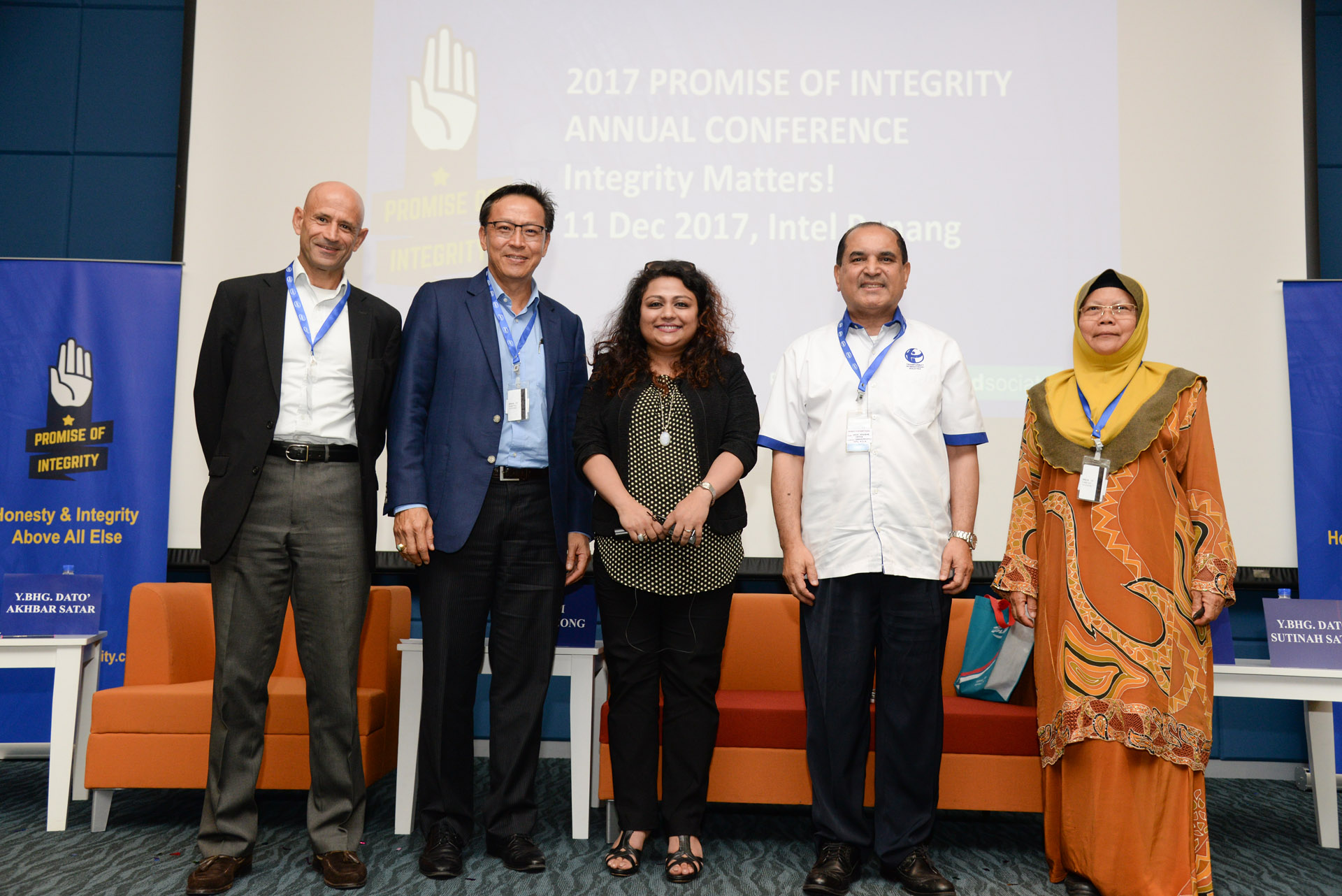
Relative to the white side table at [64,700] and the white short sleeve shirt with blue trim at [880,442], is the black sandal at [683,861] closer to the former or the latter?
the white short sleeve shirt with blue trim at [880,442]

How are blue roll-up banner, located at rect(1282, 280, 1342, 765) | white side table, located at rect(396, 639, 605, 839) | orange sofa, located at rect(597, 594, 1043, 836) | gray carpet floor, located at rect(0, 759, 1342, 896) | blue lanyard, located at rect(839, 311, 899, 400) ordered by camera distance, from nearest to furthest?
gray carpet floor, located at rect(0, 759, 1342, 896) < blue lanyard, located at rect(839, 311, 899, 400) < orange sofa, located at rect(597, 594, 1043, 836) < white side table, located at rect(396, 639, 605, 839) < blue roll-up banner, located at rect(1282, 280, 1342, 765)

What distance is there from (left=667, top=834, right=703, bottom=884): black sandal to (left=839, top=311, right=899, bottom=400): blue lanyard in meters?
1.20

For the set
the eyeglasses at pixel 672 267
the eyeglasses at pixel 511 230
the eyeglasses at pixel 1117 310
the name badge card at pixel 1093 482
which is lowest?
the name badge card at pixel 1093 482

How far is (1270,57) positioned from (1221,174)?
530 millimetres

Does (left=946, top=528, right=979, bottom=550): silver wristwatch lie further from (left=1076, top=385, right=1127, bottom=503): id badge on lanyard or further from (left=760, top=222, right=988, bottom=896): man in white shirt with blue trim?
(left=1076, top=385, right=1127, bottom=503): id badge on lanyard

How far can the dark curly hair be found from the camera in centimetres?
225

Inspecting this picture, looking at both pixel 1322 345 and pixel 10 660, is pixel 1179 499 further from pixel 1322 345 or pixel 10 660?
pixel 10 660

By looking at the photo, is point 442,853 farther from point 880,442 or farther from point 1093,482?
point 1093,482

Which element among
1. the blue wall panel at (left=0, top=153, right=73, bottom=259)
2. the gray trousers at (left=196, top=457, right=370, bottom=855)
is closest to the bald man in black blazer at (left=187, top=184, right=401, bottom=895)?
the gray trousers at (left=196, top=457, right=370, bottom=855)

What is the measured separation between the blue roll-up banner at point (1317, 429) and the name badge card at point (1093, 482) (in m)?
1.82

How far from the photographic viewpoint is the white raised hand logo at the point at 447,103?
11.6ft

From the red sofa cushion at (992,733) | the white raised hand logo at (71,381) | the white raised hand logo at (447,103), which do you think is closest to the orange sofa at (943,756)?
the red sofa cushion at (992,733)

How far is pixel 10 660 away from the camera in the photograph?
2629 millimetres

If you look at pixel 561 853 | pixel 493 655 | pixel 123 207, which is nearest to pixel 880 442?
pixel 493 655
